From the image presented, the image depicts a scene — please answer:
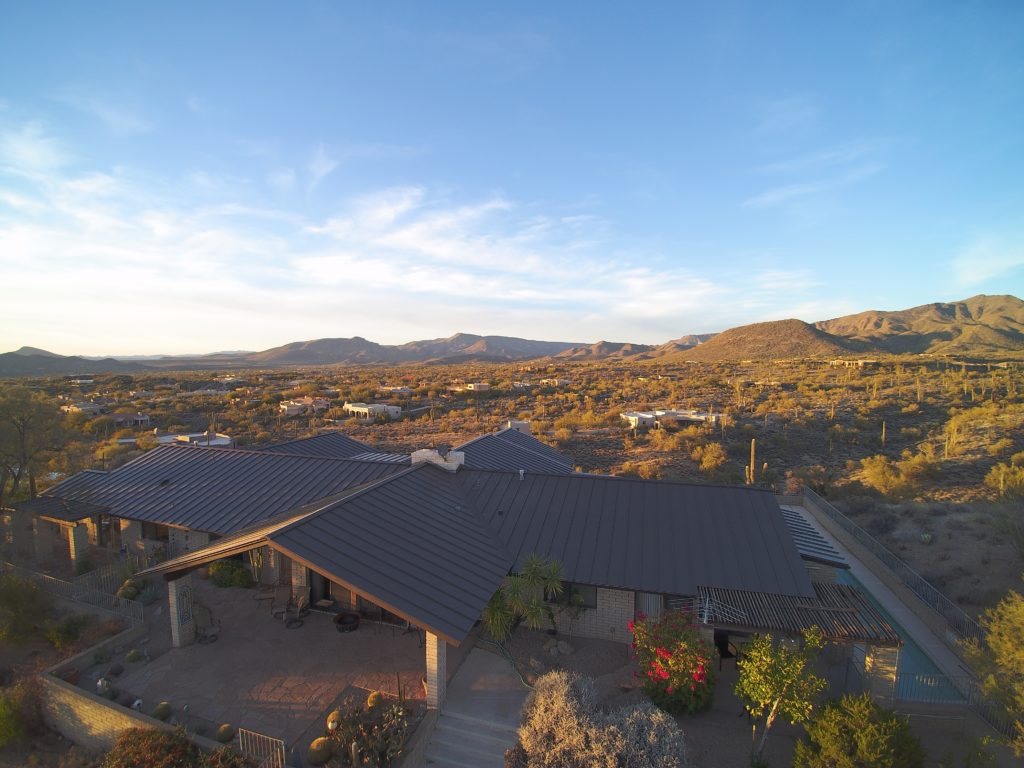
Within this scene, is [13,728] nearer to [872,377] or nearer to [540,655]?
[540,655]

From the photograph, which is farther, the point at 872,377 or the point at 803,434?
the point at 872,377

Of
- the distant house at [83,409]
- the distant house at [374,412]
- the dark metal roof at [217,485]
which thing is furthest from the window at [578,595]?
the distant house at [83,409]

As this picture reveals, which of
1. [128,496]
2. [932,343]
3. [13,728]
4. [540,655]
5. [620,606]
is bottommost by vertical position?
[13,728]

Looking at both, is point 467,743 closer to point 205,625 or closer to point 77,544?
point 205,625

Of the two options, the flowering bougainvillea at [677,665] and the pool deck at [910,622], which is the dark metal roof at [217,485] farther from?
the pool deck at [910,622]

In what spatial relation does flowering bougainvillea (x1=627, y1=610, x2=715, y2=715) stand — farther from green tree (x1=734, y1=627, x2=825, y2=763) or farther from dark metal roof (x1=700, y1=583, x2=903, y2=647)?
green tree (x1=734, y1=627, x2=825, y2=763)

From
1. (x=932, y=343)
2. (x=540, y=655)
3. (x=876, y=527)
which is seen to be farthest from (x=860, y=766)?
(x=932, y=343)
